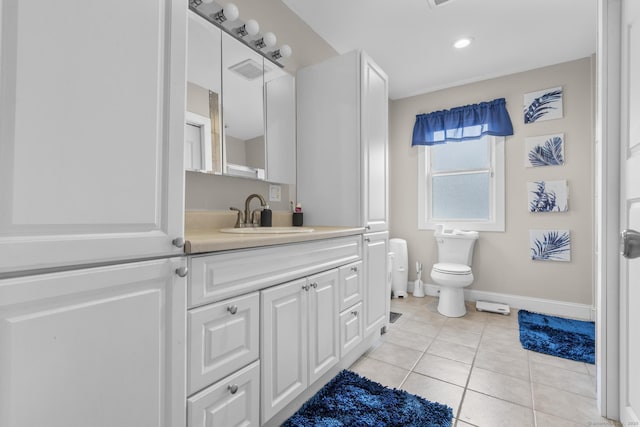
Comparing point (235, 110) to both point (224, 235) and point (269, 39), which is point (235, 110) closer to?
point (269, 39)

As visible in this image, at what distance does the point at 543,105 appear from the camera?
2.84 metres

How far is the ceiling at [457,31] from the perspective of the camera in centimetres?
212

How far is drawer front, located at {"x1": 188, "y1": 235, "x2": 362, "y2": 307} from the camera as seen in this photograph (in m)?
0.95

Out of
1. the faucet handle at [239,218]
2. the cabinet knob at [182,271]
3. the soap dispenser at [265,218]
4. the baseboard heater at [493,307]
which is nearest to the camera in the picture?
the cabinet knob at [182,271]

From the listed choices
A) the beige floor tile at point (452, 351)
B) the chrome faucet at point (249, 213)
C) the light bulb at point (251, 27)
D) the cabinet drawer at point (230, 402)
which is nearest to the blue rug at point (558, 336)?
the beige floor tile at point (452, 351)

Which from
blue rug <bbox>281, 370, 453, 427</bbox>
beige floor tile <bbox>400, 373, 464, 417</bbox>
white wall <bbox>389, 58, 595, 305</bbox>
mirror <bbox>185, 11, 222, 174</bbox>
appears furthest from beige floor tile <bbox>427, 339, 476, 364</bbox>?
mirror <bbox>185, 11, 222, 174</bbox>

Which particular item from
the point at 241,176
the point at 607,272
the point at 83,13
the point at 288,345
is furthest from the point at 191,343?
the point at 607,272

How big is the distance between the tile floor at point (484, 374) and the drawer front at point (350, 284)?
45 centimetres

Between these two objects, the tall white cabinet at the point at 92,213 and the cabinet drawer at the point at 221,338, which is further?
the cabinet drawer at the point at 221,338

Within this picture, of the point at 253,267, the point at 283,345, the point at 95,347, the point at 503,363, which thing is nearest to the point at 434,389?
the point at 503,363

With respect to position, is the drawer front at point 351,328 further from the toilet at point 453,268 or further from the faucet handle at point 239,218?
the toilet at point 453,268

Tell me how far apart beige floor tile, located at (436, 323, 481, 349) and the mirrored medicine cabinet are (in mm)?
1669

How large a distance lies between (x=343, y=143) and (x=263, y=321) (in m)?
1.29

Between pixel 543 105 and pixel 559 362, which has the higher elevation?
pixel 543 105
